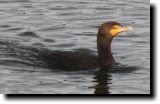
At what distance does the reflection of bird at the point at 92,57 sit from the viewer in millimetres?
11461

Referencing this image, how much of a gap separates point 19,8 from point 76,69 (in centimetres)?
721

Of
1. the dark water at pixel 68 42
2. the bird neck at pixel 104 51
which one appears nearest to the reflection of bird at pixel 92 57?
the bird neck at pixel 104 51

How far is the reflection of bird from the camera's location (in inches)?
451

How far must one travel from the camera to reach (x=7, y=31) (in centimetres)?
1516

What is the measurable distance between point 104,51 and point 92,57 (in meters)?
0.29

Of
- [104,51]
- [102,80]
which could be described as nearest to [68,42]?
[104,51]

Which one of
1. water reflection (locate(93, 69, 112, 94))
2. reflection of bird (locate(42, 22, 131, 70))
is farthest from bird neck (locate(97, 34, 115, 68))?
water reflection (locate(93, 69, 112, 94))

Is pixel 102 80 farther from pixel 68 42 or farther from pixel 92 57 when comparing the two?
pixel 68 42

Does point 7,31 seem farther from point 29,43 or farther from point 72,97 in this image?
point 72,97

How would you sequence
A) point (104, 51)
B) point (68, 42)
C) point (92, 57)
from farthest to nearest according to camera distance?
point (68, 42) → point (104, 51) → point (92, 57)

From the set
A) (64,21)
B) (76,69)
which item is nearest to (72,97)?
(76,69)

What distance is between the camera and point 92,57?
39.5 feet

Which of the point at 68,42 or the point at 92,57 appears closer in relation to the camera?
→ the point at 92,57

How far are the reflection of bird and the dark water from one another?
0.18 m
